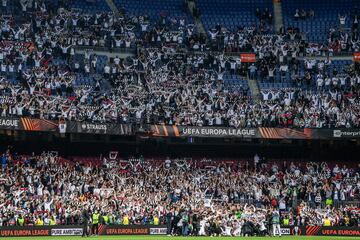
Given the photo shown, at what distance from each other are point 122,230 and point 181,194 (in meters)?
7.06

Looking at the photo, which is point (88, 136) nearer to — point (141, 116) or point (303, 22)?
point (141, 116)

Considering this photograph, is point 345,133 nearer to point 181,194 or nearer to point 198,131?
point 198,131

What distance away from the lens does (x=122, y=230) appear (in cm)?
5300

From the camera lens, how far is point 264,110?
64.8 m

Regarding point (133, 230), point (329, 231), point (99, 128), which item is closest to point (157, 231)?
point (133, 230)

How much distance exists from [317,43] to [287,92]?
8.34 m

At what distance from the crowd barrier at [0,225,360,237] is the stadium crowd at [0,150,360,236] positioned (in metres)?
0.73

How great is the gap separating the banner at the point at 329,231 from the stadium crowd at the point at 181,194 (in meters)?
0.96

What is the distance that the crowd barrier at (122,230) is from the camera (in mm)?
50656

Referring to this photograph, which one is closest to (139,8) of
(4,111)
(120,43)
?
(120,43)

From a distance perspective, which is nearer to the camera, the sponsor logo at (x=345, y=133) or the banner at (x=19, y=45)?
the sponsor logo at (x=345, y=133)

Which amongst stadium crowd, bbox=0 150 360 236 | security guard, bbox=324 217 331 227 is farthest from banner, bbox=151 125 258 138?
security guard, bbox=324 217 331 227

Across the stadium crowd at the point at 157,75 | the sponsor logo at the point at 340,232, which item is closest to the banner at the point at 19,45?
the stadium crowd at the point at 157,75

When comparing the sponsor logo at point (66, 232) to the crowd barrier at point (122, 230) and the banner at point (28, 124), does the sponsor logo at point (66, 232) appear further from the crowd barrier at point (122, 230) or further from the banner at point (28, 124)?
the banner at point (28, 124)
